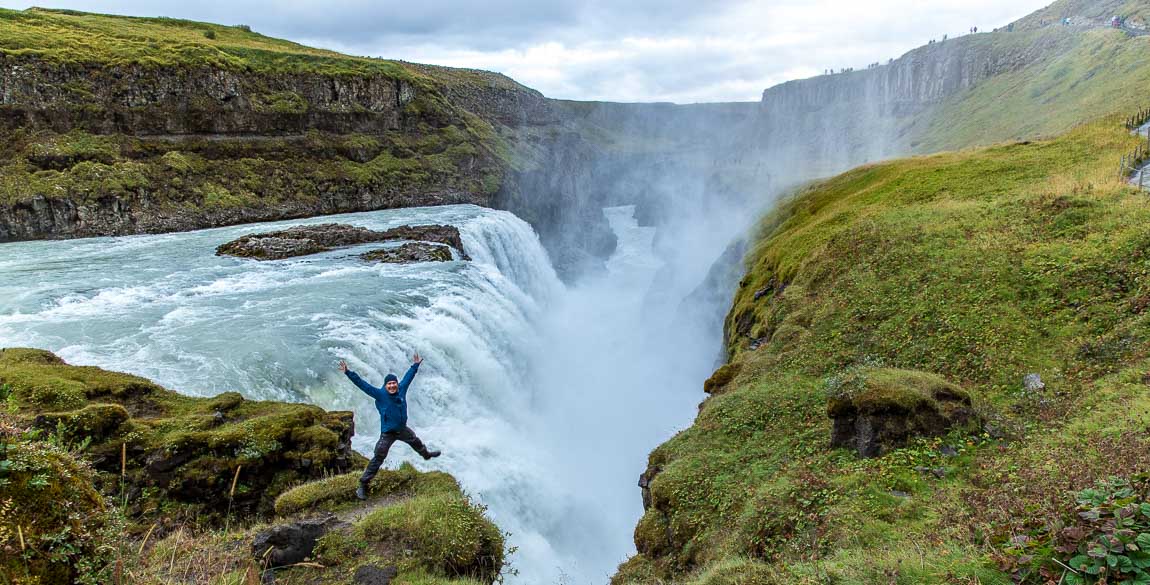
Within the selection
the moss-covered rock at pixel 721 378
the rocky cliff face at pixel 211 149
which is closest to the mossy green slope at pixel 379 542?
the moss-covered rock at pixel 721 378

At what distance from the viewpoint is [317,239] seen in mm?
40250

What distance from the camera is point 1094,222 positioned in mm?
14828

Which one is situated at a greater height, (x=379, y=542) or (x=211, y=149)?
(x=211, y=149)

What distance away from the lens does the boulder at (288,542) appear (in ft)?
24.2

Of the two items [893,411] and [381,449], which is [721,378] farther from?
[381,449]

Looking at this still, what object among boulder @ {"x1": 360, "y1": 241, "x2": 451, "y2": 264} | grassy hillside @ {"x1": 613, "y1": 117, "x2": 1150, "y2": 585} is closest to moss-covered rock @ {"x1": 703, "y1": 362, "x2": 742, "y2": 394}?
grassy hillside @ {"x1": 613, "y1": 117, "x2": 1150, "y2": 585}

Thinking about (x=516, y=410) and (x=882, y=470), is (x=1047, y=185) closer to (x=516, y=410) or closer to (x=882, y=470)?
(x=882, y=470)

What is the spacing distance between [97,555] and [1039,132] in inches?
2815

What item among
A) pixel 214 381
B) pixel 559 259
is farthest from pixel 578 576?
pixel 559 259

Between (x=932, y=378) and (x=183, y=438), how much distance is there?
14.6 m

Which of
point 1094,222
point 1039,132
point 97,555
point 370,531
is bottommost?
point 370,531

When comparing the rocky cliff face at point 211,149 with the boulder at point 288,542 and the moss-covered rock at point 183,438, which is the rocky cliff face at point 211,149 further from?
the boulder at point 288,542

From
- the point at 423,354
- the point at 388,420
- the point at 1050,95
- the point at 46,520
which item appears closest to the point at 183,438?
the point at 388,420

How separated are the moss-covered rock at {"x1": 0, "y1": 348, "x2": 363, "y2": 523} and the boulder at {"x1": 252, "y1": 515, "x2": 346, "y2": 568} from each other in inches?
134
